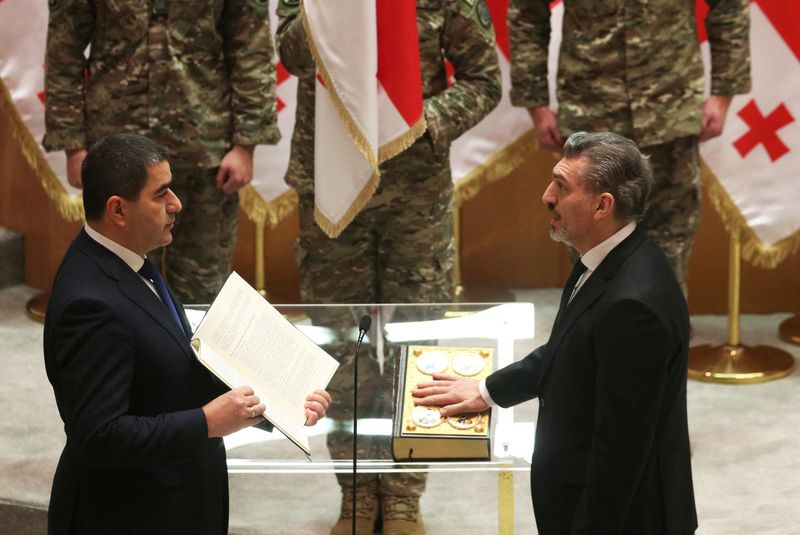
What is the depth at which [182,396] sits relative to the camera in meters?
2.32

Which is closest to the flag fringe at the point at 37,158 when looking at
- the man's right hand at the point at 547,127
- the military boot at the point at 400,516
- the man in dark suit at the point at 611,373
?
the man's right hand at the point at 547,127

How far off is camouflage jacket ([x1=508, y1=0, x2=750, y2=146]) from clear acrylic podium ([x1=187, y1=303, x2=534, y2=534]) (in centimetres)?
107

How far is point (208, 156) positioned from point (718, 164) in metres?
1.93

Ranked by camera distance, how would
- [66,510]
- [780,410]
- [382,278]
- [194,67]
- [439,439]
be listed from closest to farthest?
[66,510], [439,439], [382,278], [194,67], [780,410]

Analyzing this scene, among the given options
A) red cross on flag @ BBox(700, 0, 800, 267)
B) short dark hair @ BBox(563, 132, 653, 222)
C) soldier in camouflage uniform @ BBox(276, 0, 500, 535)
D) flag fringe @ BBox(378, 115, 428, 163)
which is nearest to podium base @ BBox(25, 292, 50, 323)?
soldier in camouflage uniform @ BBox(276, 0, 500, 535)

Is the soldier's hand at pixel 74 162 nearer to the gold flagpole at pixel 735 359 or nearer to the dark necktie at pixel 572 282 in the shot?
the dark necktie at pixel 572 282

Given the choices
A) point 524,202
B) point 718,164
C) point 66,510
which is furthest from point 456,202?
point 66,510

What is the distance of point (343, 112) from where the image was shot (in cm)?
337

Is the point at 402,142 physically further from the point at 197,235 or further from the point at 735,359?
the point at 735,359

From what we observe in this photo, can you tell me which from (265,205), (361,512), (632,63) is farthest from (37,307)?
(632,63)

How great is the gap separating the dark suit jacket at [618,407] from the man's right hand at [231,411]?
1.81 feet

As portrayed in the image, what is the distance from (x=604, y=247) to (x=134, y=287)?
33.4 inches

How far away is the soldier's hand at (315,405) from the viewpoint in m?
2.46

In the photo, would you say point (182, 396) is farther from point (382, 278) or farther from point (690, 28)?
point (690, 28)
